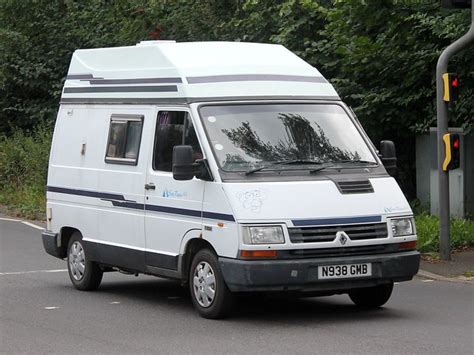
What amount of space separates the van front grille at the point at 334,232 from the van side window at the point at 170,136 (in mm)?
1435

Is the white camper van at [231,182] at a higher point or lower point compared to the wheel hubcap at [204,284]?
higher

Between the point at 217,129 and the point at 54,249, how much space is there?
11.2 ft

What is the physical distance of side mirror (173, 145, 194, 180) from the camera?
1113cm

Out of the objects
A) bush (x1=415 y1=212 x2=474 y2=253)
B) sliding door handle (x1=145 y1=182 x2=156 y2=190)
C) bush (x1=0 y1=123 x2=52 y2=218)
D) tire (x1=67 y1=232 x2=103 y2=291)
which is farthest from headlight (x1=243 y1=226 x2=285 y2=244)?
bush (x1=0 y1=123 x2=52 y2=218)

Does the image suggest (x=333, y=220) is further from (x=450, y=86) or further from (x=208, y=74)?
(x=450, y=86)

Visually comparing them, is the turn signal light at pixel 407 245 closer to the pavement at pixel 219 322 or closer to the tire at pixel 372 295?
the tire at pixel 372 295

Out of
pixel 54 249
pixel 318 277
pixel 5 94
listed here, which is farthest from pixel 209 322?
pixel 5 94

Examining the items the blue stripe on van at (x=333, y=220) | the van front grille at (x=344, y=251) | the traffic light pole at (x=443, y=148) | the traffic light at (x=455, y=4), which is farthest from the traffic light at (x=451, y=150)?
the blue stripe on van at (x=333, y=220)

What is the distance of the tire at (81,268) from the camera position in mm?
13398

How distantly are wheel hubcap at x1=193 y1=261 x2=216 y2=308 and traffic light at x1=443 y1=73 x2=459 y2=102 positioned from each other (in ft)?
19.2

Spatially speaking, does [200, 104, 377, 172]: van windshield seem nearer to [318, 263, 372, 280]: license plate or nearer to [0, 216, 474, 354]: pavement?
[318, 263, 372, 280]: license plate

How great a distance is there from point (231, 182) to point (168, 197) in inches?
40.5

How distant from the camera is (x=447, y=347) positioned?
9633mm

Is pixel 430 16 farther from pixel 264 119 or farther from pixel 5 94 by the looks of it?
pixel 5 94
